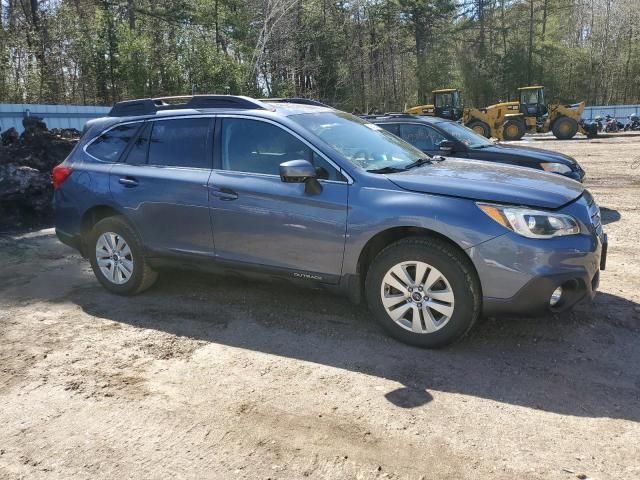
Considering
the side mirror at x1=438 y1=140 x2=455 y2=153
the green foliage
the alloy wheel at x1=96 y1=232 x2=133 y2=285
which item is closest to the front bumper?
the alloy wheel at x1=96 y1=232 x2=133 y2=285

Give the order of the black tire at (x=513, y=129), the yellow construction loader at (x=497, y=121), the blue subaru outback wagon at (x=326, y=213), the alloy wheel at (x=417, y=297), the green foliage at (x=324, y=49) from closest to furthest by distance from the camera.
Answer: the blue subaru outback wagon at (x=326, y=213) < the alloy wheel at (x=417, y=297) < the green foliage at (x=324, y=49) < the black tire at (x=513, y=129) < the yellow construction loader at (x=497, y=121)

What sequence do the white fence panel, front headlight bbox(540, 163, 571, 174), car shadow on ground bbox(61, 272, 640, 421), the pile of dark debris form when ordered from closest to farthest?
car shadow on ground bbox(61, 272, 640, 421) → front headlight bbox(540, 163, 571, 174) → the pile of dark debris → the white fence panel

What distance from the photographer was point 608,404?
3.29 m

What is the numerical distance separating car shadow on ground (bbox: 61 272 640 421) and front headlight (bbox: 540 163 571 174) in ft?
11.9

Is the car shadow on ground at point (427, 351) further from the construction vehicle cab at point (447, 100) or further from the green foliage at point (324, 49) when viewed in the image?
the construction vehicle cab at point (447, 100)

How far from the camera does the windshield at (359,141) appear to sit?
4434 millimetres

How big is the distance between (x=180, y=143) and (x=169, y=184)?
0.39m

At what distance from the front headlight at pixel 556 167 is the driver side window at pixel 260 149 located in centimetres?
511

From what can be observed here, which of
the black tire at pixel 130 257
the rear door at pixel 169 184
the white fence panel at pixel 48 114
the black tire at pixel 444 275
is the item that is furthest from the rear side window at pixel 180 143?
the white fence panel at pixel 48 114

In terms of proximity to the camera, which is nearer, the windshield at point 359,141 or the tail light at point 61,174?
the windshield at point 359,141

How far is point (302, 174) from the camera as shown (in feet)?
13.4

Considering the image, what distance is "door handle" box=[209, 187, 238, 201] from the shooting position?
15.0ft

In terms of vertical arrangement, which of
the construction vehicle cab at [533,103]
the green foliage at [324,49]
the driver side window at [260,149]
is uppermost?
the green foliage at [324,49]

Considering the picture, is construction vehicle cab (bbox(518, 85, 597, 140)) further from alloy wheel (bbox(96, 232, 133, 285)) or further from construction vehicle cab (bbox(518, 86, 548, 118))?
alloy wheel (bbox(96, 232, 133, 285))
